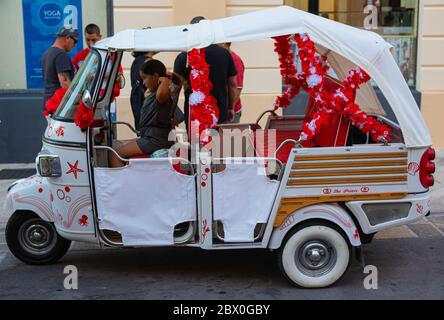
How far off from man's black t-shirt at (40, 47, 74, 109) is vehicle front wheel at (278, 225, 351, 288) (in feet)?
13.4

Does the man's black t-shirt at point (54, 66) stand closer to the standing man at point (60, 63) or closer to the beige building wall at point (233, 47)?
the standing man at point (60, 63)

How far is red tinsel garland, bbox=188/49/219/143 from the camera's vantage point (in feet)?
17.4

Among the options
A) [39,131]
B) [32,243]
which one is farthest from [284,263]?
[39,131]

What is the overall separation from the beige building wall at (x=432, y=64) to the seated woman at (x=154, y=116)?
582cm

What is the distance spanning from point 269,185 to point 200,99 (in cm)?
84

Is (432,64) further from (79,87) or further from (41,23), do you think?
(79,87)

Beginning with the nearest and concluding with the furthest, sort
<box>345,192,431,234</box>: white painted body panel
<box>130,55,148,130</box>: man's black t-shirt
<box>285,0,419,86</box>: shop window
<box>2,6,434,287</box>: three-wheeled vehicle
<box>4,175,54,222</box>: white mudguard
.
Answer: <box>2,6,434,287</box>: three-wheeled vehicle
<box>345,192,431,234</box>: white painted body panel
<box>4,175,54,222</box>: white mudguard
<box>130,55,148,130</box>: man's black t-shirt
<box>285,0,419,86</box>: shop window

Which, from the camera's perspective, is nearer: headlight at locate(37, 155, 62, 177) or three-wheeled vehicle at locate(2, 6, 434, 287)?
three-wheeled vehicle at locate(2, 6, 434, 287)

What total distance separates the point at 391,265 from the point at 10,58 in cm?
661

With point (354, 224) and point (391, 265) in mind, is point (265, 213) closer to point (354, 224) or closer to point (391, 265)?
point (354, 224)

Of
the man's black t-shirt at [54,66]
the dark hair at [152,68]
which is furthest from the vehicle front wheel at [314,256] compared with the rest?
the man's black t-shirt at [54,66]

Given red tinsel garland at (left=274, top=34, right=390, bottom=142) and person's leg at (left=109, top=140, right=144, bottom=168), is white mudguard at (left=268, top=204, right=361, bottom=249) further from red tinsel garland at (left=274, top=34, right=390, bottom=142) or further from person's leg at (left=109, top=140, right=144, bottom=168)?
person's leg at (left=109, top=140, right=144, bottom=168)

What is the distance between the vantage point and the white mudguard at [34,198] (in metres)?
5.96

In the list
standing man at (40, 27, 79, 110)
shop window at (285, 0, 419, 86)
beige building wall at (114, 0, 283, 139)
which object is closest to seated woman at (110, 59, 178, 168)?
standing man at (40, 27, 79, 110)
